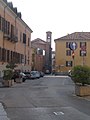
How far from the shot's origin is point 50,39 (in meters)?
135

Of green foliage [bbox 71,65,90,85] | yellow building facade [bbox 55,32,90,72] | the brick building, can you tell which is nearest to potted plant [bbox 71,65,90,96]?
green foliage [bbox 71,65,90,85]

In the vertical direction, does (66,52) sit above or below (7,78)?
above

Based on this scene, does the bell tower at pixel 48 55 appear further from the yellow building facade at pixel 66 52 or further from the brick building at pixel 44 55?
the yellow building facade at pixel 66 52

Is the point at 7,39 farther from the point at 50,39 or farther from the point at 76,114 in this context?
the point at 50,39

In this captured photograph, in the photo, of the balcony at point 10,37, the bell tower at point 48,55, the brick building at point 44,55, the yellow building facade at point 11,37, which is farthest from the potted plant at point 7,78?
the bell tower at point 48,55

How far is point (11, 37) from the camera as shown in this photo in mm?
61406

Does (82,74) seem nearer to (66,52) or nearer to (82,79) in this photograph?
(82,79)

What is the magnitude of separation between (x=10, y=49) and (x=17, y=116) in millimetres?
47435

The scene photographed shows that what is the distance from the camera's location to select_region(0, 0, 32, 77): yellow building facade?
184 feet

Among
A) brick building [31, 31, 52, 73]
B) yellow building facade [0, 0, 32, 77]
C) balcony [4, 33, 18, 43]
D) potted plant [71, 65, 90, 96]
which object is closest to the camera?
potted plant [71, 65, 90, 96]

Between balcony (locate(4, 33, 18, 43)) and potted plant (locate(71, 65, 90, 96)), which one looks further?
balcony (locate(4, 33, 18, 43))

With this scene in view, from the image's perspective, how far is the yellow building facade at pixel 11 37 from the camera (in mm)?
56069

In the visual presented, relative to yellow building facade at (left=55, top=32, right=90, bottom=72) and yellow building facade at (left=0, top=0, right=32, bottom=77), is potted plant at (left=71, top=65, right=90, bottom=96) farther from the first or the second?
yellow building facade at (left=55, top=32, right=90, bottom=72)

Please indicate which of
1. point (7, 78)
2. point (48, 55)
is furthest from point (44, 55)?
point (7, 78)
